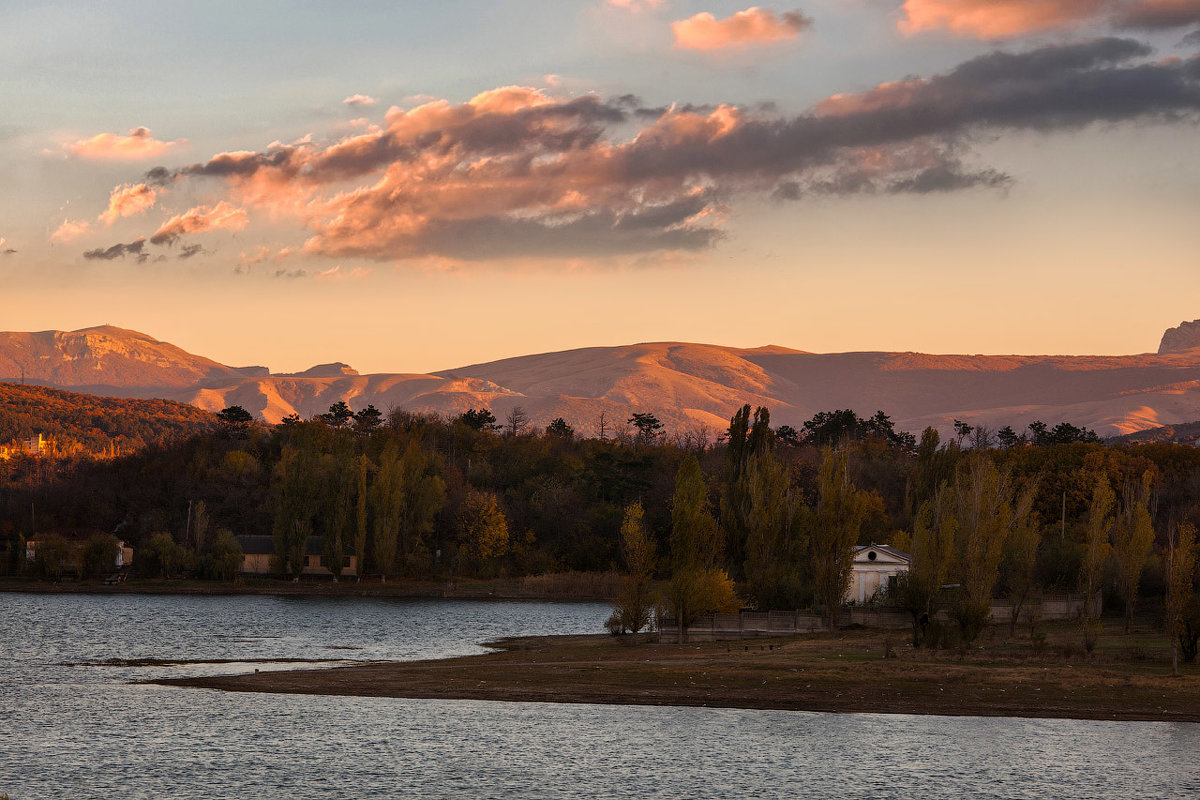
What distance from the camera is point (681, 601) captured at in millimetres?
65250

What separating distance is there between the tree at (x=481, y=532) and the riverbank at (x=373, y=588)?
5.06 meters

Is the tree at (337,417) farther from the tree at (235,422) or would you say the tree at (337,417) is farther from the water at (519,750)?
the water at (519,750)

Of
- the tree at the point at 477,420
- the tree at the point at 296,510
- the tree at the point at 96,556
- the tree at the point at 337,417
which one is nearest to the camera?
the tree at the point at 296,510

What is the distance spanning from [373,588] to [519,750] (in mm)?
89798

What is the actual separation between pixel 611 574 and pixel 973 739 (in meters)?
92.6

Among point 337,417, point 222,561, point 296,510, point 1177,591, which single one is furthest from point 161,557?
point 1177,591

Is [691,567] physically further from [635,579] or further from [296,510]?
[296,510]

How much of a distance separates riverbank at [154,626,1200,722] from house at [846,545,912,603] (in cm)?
2561

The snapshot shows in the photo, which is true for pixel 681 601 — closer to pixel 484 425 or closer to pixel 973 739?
pixel 973 739

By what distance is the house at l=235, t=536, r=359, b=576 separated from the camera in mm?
132500

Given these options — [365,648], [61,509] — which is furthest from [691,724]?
[61,509]

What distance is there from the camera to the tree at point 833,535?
7162cm

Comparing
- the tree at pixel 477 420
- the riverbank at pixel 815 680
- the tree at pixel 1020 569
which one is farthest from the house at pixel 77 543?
the tree at pixel 1020 569

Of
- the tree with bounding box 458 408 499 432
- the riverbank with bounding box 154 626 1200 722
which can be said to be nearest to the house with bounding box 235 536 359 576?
the tree with bounding box 458 408 499 432
